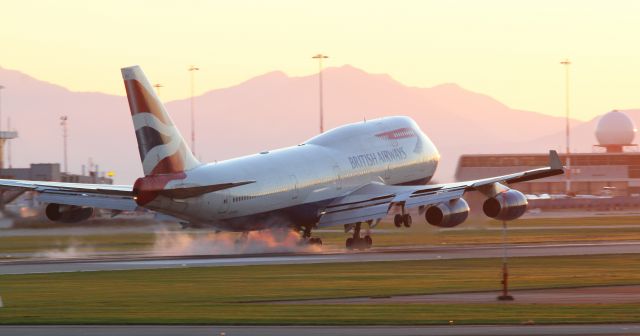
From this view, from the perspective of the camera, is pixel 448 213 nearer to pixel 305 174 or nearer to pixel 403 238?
pixel 305 174

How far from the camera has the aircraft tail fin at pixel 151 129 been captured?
5109cm

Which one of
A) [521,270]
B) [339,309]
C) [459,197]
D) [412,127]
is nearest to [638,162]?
[412,127]

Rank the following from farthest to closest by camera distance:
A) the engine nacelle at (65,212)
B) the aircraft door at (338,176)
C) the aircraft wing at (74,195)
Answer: the aircraft door at (338,176)
the engine nacelle at (65,212)
the aircraft wing at (74,195)

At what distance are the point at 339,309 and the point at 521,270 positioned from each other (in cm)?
1582

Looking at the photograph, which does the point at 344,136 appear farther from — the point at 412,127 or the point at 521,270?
the point at 521,270

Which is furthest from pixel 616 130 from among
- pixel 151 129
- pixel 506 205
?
pixel 151 129

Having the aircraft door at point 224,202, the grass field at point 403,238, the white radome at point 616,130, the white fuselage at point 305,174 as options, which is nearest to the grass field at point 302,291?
the white fuselage at point 305,174

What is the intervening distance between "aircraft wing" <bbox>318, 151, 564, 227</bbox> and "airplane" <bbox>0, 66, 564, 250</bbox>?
2.2 inches

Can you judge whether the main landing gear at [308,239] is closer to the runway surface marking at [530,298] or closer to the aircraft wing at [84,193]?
the aircraft wing at [84,193]

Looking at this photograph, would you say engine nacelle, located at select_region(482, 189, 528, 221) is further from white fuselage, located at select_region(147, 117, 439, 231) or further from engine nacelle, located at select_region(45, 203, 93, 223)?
engine nacelle, located at select_region(45, 203, 93, 223)

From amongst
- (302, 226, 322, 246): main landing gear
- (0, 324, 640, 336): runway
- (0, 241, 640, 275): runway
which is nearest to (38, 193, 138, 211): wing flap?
(0, 241, 640, 275): runway

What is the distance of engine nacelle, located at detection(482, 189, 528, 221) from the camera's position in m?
64.3

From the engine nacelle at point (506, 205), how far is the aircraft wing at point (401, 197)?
82cm

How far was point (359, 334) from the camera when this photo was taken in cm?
2825
